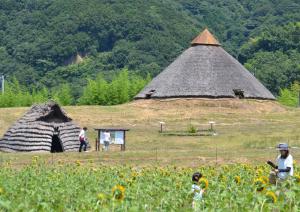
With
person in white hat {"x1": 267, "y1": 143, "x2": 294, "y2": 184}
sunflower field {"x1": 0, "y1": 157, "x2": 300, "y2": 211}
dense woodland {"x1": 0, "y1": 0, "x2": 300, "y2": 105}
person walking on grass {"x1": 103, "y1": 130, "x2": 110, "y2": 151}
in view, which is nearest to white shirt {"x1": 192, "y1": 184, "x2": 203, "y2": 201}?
sunflower field {"x1": 0, "y1": 157, "x2": 300, "y2": 211}

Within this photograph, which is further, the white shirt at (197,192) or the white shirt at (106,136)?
the white shirt at (106,136)

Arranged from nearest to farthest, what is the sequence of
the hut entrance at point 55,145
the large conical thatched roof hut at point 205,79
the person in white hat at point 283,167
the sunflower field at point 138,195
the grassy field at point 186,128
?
the sunflower field at point 138,195
the person in white hat at point 283,167
the grassy field at point 186,128
the hut entrance at point 55,145
the large conical thatched roof hut at point 205,79

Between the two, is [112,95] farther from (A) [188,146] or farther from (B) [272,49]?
(B) [272,49]

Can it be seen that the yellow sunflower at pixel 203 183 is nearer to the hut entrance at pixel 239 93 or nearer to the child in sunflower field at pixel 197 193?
the child in sunflower field at pixel 197 193

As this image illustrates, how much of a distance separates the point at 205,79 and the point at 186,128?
12.2 m

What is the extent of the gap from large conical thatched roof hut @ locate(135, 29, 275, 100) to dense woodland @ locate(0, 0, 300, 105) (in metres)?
Result: 35.2

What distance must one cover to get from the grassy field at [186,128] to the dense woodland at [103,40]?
4122 centimetres

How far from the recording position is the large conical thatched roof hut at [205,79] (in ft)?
184

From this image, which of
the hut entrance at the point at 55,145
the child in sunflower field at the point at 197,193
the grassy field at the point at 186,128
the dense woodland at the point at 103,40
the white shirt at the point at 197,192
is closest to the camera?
the child in sunflower field at the point at 197,193

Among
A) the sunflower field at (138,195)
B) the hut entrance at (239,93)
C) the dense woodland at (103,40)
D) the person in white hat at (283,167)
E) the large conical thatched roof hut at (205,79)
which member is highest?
the dense woodland at (103,40)

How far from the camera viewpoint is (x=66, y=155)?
3028 cm

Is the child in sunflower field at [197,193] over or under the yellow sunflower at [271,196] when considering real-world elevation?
under

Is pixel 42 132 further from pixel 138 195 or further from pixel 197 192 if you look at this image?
pixel 197 192

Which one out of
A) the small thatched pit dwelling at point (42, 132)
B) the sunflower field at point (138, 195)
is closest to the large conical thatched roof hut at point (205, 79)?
the small thatched pit dwelling at point (42, 132)
